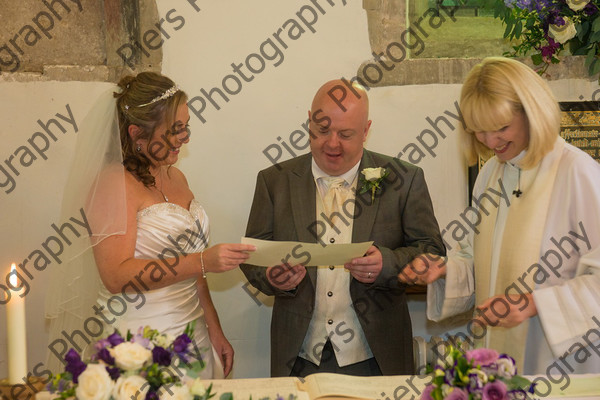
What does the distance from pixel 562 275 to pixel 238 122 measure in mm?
2318

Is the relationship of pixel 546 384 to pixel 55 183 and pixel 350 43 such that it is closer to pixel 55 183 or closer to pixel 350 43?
pixel 350 43

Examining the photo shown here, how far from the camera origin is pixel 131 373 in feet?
6.07

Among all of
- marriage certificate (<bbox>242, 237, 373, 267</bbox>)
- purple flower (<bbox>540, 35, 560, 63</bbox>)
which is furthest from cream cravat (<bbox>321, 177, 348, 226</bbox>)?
purple flower (<bbox>540, 35, 560, 63</bbox>)

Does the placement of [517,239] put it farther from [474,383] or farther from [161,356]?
[161,356]

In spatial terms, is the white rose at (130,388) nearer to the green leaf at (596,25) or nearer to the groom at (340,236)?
the groom at (340,236)

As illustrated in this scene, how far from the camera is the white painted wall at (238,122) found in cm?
429

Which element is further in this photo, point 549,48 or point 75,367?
point 549,48

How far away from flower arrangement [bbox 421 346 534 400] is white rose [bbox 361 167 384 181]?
1630 mm

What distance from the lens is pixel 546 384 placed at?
2436mm

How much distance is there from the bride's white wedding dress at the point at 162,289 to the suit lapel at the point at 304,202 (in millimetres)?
491

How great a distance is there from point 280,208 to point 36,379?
1963mm

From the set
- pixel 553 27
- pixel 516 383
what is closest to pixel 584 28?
pixel 553 27

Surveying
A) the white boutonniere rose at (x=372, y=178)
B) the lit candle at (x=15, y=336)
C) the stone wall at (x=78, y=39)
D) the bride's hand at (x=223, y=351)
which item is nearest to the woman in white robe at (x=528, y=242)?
Result: the white boutonniere rose at (x=372, y=178)

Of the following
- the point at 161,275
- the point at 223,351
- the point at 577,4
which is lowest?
the point at 223,351
